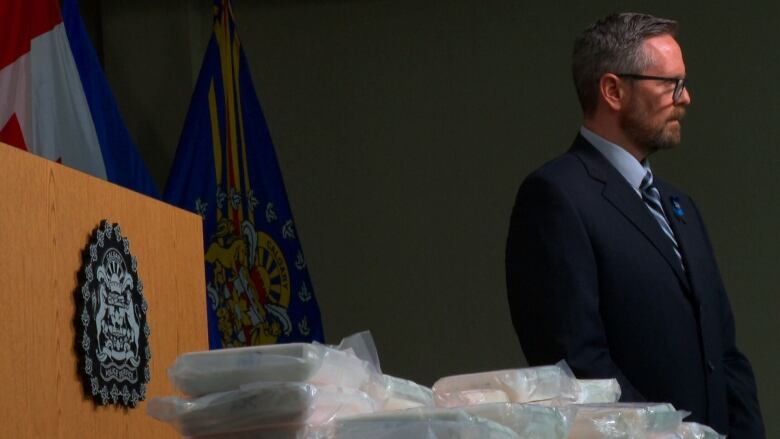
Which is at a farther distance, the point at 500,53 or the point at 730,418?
the point at 500,53

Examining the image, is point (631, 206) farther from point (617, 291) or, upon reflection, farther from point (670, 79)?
point (670, 79)

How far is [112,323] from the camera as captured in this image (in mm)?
1622

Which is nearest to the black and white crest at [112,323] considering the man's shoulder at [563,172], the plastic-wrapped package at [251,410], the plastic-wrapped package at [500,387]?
the plastic-wrapped package at [500,387]

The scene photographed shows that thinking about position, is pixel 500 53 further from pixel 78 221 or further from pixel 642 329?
pixel 78 221

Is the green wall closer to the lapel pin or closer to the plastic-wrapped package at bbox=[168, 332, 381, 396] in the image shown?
the lapel pin

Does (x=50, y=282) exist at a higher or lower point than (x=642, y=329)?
higher

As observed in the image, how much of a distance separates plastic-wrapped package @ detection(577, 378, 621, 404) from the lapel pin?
112cm

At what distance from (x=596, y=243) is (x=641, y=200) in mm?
151

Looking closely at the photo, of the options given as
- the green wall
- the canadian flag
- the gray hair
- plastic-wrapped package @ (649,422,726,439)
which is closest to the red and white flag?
the canadian flag

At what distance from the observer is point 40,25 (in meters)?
3.87

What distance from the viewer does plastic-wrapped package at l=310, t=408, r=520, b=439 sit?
0.88m

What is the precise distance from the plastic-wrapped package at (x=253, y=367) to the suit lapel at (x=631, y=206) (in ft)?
4.84

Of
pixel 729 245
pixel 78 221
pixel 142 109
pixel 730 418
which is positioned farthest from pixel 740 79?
pixel 78 221

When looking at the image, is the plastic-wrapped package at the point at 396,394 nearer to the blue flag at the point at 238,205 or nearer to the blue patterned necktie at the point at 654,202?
the blue patterned necktie at the point at 654,202
